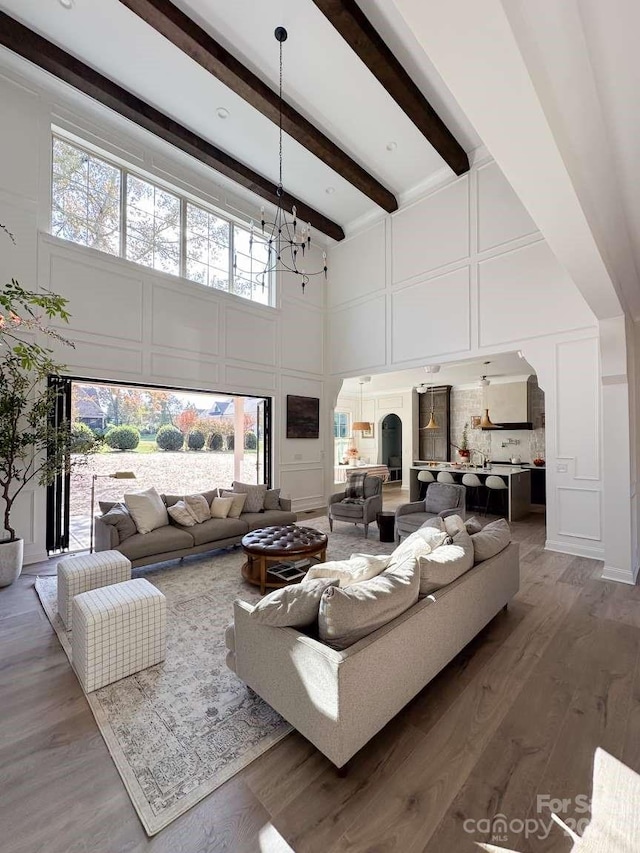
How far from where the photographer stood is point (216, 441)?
7.04 meters

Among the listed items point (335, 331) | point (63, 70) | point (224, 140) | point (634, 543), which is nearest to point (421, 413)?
point (335, 331)

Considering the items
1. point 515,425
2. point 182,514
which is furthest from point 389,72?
point 515,425

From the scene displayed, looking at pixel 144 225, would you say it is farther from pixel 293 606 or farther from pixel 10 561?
pixel 293 606

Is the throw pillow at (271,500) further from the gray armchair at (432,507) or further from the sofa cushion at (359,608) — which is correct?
the sofa cushion at (359,608)

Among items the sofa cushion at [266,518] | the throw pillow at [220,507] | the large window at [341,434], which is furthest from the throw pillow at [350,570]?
the large window at [341,434]

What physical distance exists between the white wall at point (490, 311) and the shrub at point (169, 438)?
11.1 ft

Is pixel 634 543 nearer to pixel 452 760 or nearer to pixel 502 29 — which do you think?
pixel 452 760

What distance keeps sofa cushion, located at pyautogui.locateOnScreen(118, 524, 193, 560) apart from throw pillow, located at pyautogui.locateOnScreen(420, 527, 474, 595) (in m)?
2.81

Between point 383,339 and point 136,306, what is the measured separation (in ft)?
13.3

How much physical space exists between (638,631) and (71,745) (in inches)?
147

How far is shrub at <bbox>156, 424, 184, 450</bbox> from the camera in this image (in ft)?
20.6

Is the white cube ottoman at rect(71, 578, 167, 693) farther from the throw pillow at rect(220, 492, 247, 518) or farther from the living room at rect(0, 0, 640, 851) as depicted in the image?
the throw pillow at rect(220, 492, 247, 518)

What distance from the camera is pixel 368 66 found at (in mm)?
4047

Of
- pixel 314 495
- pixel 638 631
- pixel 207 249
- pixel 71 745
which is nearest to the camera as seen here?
pixel 71 745
